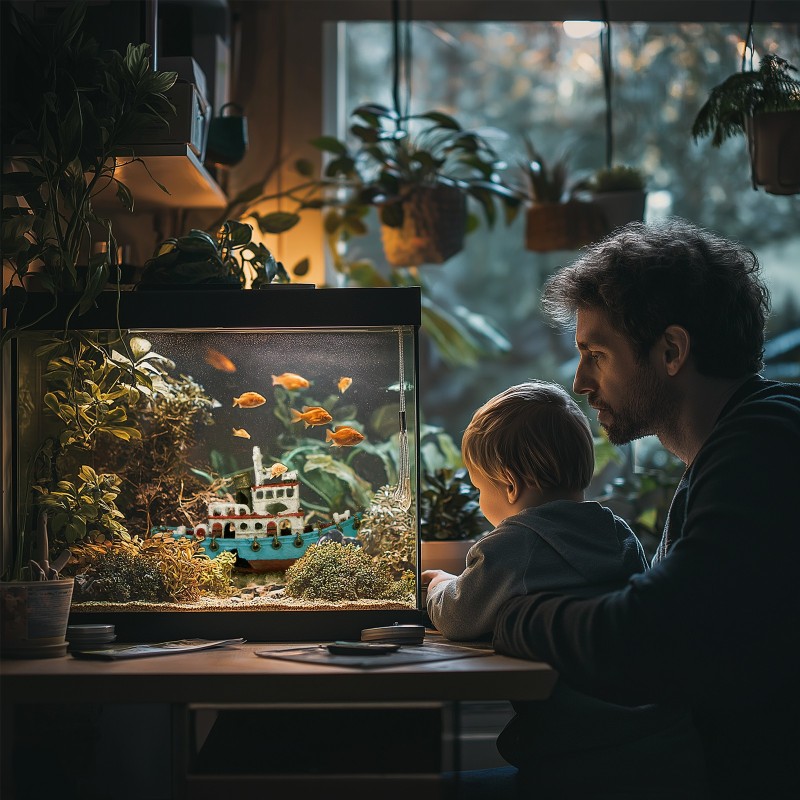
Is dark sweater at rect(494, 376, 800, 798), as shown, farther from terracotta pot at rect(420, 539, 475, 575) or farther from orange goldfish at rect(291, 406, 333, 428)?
terracotta pot at rect(420, 539, 475, 575)

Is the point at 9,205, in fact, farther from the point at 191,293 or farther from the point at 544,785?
the point at 544,785

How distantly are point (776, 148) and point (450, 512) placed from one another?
47.8 inches

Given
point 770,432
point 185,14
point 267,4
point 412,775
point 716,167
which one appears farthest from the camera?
point 716,167

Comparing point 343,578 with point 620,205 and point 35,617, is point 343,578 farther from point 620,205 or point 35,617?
point 620,205

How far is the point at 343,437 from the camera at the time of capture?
1736mm

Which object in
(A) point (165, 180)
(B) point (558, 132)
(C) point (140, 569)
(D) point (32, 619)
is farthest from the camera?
(B) point (558, 132)

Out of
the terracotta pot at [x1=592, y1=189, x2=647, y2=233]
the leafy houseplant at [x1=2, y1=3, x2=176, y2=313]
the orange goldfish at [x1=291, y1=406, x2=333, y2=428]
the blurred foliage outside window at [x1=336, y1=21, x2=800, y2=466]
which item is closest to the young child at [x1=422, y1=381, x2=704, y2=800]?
the orange goldfish at [x1=291, y1=406, x2=333, y2=428]

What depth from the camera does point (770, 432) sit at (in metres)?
1.39

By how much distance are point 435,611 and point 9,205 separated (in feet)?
3.60

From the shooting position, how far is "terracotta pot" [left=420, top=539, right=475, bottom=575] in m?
2.12

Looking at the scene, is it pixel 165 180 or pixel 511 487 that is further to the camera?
pixel 165 180

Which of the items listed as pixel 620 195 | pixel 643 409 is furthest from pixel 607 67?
pixel 643 409

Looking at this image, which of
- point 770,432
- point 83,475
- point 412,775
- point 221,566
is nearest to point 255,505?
point 221,566

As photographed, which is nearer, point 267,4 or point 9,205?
point 9,205
